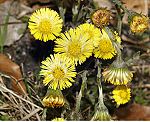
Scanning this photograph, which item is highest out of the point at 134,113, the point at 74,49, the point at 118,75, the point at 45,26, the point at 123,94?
the point at 45,26

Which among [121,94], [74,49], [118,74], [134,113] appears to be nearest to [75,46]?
[74,49]

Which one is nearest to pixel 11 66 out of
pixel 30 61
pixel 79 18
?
pixel 30 61

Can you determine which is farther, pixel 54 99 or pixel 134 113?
pixel 134 113

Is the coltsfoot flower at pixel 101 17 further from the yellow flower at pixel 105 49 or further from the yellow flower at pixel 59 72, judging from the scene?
the yellow flower at pixel 59 72

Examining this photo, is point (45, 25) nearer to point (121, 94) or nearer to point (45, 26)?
point (45, 26)

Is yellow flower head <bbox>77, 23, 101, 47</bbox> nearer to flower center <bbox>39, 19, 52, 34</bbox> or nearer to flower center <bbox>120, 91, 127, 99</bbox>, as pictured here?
flower center <bbox>39, 19, 52, 34</bbox>

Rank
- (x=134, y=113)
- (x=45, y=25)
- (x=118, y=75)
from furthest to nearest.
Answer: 1. (x=134, y=113)
2. (x=45, y=25)
3. (x=118, y=75)

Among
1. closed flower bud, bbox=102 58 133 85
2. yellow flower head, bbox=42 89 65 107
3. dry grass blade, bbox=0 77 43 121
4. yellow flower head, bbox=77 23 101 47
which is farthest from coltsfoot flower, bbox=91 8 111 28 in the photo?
dry grass blade, bbox=0 77 43 121
